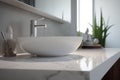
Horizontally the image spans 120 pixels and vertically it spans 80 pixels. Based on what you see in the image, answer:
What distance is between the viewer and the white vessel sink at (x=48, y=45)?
0.73 meters

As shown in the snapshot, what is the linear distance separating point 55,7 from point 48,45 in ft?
2.73

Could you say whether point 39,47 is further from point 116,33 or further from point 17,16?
point 116,33

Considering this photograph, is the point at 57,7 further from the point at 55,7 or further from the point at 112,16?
the point at 112,16

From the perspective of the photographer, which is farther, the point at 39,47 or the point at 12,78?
the point at 39,47

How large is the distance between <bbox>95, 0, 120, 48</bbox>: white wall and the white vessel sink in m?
2.79

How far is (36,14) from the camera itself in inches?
47.5

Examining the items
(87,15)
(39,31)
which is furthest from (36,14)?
(87,15)

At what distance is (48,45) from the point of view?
74 cm

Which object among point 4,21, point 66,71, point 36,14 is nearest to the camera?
point 66,71

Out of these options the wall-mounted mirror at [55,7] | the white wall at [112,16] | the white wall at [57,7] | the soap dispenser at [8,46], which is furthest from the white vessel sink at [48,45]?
the white wall at [112,16]

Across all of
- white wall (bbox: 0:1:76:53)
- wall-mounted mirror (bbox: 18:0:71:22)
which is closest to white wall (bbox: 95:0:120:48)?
wall-mounted mirror (bbox: 18:0:71:22)

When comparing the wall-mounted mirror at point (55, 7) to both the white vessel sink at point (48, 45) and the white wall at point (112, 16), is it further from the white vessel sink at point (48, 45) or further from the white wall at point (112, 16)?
the white wall at point (112, 16)

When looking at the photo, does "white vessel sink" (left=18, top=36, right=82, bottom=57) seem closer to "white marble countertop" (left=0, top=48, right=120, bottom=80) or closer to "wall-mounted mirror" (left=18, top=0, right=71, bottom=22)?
"white marble countertop" (left=0, top=48, right=120, bottom=80)

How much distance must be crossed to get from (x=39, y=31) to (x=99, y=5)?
2538mm
